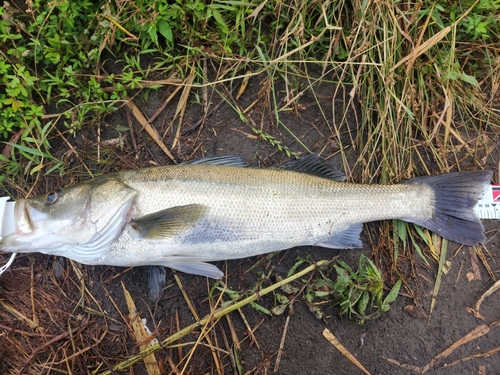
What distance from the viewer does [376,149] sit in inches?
122

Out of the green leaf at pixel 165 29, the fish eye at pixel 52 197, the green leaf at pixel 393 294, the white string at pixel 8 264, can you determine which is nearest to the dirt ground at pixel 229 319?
the green leaf at pixel 393 294

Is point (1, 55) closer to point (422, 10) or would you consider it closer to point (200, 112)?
point (200, 112)

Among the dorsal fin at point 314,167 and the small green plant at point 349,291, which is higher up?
the dorsal fin at point 314,167

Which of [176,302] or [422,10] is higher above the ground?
[422,10]

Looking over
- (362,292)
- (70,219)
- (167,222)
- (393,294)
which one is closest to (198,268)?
(167,222)

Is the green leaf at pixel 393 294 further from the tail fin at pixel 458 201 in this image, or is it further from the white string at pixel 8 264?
the white string at pixel 8 264

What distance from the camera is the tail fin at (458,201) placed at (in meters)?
2.86

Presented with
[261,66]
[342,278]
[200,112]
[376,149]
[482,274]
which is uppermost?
[261,66]

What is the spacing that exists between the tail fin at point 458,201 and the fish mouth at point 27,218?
111 inches

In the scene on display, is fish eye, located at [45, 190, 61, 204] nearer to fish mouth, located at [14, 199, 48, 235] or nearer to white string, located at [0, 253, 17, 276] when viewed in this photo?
fish mouth, located at [14, 199, 48, 235]

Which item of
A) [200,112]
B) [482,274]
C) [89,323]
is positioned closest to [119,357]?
[89,323]

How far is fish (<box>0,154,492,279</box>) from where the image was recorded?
2527 millimetres

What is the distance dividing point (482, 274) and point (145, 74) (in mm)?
3408

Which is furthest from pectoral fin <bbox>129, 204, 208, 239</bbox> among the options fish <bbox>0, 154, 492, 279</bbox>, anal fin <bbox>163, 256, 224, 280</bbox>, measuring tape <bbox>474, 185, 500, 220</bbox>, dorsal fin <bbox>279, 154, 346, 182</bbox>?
measuring tape <bbox>474, 185, 500, 220</bbox>
